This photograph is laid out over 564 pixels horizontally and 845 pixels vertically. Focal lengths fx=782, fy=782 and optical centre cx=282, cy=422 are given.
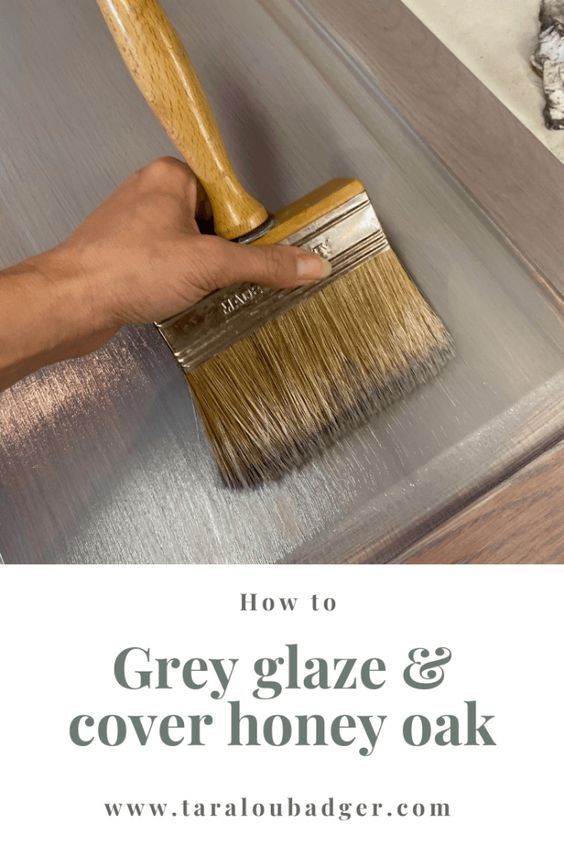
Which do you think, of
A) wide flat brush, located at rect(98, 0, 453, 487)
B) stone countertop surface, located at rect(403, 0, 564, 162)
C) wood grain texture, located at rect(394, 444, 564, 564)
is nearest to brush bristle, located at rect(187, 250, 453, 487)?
wide flat brush, located at rect(98, 0, 453, 487)

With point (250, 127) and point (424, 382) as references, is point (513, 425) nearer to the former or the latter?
point (424, 382)

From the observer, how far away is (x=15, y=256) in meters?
0.70

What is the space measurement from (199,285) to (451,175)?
25 cm

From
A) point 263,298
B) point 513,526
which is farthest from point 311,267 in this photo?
point 513,526

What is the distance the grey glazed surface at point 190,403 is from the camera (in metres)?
0.60

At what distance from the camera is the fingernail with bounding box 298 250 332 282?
1.87 ft

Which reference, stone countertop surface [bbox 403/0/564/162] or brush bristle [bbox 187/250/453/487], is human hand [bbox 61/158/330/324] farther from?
stone countertop surface [bbox 403/0/564/162]

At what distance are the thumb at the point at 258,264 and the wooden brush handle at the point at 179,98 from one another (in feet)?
0.13

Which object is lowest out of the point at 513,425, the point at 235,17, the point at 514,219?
the point at 513,425

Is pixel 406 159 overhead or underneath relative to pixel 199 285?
overhead

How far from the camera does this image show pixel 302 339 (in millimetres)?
604

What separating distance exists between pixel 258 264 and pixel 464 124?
0.84 feet

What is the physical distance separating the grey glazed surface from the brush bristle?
19mm

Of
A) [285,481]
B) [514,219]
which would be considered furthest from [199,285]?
[514,219]
